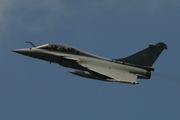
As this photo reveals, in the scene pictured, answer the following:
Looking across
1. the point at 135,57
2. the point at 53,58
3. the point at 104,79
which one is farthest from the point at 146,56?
the point at 53,58

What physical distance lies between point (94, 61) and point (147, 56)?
4.78 metres

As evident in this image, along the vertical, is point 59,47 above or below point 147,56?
below

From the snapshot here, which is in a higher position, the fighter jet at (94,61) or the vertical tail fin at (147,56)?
the vertical tail fin at (147,56)

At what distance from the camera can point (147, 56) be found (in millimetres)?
42219

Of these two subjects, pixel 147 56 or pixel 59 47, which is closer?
pixel 59 47

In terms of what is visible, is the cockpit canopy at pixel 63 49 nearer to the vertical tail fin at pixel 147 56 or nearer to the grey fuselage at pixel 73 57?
the grey fuselage at pixel 73 57

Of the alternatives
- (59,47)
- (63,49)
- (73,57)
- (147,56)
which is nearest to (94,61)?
(73,57)

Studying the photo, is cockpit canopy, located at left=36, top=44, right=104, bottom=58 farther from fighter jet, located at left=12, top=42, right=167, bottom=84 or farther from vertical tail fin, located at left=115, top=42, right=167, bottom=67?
vertical tail fin, located at left=115, top=42, right=167, bottom=67

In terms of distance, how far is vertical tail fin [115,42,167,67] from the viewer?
42.0 metres

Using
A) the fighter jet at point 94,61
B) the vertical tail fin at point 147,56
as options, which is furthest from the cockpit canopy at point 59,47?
the vertical tail fin at point 147,56

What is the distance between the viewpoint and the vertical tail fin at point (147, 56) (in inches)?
1655

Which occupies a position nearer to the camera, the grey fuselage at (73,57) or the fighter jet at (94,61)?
the fighter jet at (94,61)

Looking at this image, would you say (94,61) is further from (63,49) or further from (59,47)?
(59,47)

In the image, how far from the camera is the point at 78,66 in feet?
135
